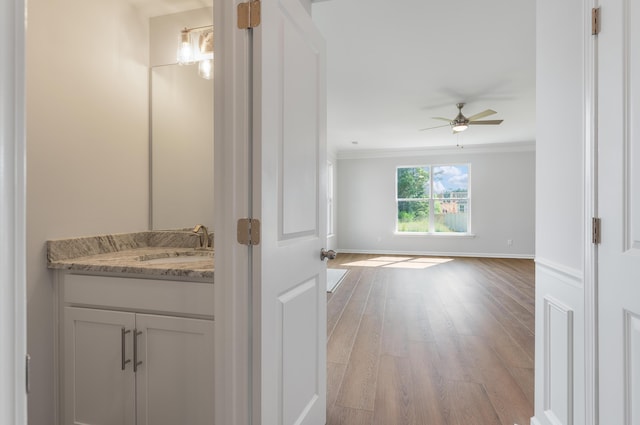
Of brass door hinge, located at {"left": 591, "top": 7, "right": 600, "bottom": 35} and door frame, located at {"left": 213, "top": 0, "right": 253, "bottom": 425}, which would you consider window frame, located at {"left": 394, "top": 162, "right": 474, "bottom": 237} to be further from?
door frame, located at {"left": 213, "top": 0, "right": 253, "bottom": 425}

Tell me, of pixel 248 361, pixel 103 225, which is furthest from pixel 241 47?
pixel 103 225

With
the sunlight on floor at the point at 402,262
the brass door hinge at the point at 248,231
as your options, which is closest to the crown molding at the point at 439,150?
the sunlight on floor at the point at 402,262

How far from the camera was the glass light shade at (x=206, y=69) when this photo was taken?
2.11 metres

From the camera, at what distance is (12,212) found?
393mm

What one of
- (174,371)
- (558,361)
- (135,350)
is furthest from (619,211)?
(135,350)

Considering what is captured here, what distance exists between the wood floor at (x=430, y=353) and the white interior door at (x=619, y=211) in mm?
926

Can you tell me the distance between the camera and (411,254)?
26.7 feet

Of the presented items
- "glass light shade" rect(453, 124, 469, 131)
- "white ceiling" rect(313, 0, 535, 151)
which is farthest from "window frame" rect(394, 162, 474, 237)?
"glass light shade" rect(453, 124, 469, 131)

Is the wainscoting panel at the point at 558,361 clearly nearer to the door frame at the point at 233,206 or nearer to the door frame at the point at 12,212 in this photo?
the door frame at the point at 233,206

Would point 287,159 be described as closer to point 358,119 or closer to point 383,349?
point 383,349

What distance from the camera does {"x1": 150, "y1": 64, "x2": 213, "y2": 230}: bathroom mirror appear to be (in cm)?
215

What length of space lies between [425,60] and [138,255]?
3.13 meters

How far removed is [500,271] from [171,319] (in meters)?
6.11

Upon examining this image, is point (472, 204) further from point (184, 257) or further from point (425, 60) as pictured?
point (184, 257)
